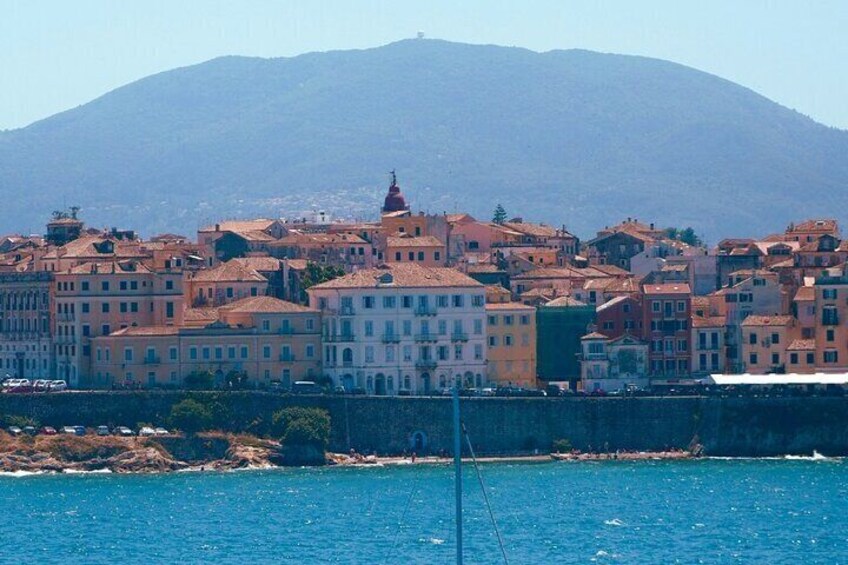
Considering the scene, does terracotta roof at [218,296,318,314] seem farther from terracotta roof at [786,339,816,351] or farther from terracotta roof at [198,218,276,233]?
terracotta roof at [198,218,276,233]

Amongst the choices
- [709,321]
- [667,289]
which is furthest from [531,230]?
[667,289]

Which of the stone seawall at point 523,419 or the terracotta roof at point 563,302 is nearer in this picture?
the stone seawall at point 523,419

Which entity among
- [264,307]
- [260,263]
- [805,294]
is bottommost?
[264,307]

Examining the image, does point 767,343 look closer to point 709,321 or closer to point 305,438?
point 709,321

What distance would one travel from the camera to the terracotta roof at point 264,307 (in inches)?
4609

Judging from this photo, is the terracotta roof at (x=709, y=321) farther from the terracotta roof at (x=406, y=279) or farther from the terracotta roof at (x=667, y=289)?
the terracotta roof at (x=406, y=279)

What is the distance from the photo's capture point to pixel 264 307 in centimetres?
11744

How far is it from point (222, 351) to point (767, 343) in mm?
23913

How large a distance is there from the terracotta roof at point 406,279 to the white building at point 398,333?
42mm

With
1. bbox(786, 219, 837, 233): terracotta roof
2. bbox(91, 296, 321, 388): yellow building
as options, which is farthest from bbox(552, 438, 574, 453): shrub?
bbox(786, 219, 837, 233): terracotta roof

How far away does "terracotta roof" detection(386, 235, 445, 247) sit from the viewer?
13925 centimetres

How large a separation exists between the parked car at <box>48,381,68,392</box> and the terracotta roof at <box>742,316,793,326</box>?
1174 inches

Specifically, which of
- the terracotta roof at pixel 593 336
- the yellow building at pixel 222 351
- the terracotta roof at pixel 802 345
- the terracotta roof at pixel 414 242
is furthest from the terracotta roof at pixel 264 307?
the terracotta roof at pixel 802 345

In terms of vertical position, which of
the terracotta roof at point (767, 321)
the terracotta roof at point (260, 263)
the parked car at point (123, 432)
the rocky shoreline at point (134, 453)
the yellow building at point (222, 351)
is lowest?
the rocky shoreline at point (134, 453)
